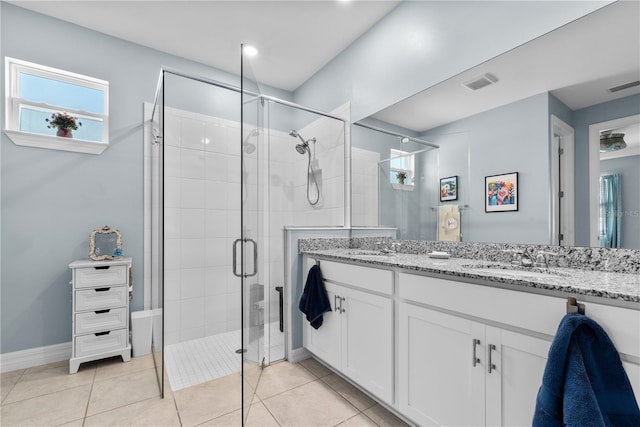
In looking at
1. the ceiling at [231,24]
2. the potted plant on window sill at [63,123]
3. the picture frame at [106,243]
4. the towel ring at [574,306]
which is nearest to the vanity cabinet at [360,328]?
the towel ring at [574,306]

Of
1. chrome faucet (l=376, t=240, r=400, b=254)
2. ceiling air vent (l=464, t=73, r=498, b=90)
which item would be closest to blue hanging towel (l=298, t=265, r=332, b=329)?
chrome faucet (l=376, t=240, r=400, b=254)

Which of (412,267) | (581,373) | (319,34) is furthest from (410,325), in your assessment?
(319,34)

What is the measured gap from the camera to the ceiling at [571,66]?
126cm

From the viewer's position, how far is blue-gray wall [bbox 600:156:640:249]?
1232mm

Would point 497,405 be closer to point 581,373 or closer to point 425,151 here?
point 581,373

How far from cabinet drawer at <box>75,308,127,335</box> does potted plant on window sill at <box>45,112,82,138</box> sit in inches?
56.9

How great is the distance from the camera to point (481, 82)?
1.78 meters

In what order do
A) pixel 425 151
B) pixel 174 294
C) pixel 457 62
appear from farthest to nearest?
pixel 174 294 < pixel 425 151 < pixel 457 62

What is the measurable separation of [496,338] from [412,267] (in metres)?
0.44

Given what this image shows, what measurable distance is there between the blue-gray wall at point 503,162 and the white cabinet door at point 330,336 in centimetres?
98

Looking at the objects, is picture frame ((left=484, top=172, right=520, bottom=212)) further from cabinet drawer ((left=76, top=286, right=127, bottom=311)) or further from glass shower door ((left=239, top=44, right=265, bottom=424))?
cabinet drawer ((left=76, top=286, right=127, bottom=311))

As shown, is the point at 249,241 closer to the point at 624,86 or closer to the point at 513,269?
the point at 513,269

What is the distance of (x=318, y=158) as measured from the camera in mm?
2869

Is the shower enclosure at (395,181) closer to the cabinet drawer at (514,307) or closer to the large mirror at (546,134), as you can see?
the large mirror at (546,134)
